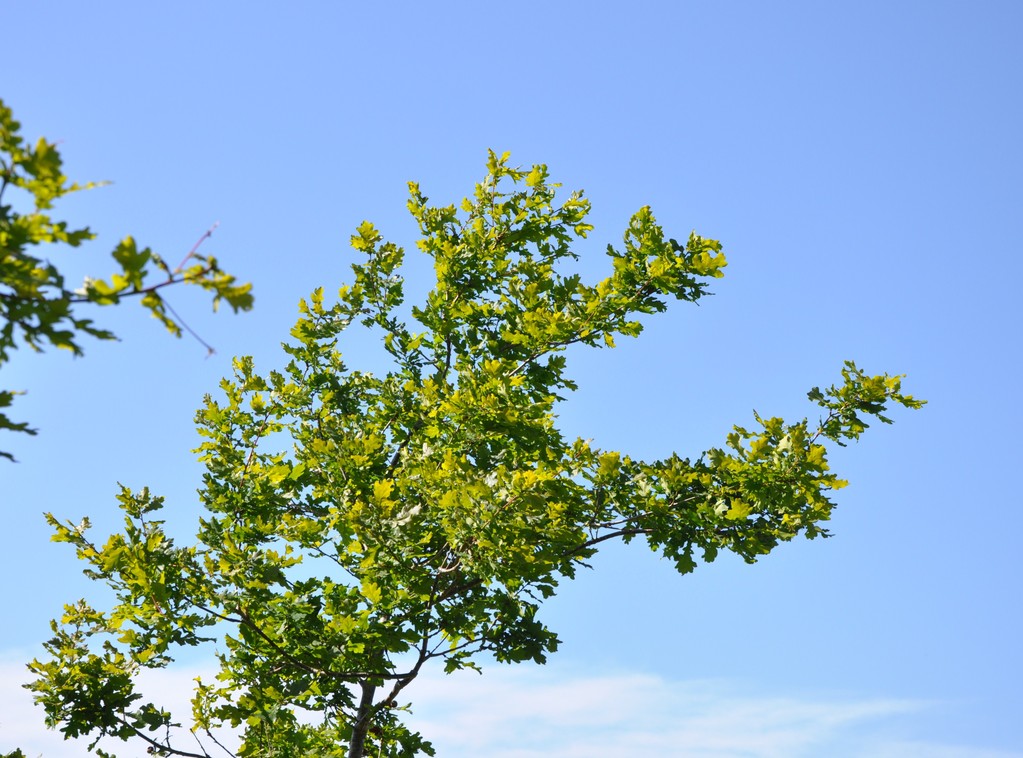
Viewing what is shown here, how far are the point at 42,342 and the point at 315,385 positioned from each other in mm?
8049

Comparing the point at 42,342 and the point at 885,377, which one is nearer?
the point at 42,342

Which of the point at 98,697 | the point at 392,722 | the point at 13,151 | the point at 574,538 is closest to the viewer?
the point at 13,151

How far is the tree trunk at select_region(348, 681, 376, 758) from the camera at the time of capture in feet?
39.9

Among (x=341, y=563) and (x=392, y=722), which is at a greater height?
(x=341, y=563)

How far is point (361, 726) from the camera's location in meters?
12.1

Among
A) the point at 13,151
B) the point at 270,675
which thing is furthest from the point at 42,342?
the point at 270,675

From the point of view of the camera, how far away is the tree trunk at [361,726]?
39.9 feet

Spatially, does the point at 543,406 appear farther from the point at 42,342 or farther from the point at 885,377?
the point at 42,342

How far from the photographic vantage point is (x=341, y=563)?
11.7 meters

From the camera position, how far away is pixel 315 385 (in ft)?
44.2

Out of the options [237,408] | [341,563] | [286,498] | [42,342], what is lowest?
[42,342]

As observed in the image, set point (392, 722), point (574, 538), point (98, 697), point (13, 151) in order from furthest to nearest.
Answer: point (392, 722), point (98, 697), point (574, 538), point (13, 151)

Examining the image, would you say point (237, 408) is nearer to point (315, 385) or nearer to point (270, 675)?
point (315, 385)

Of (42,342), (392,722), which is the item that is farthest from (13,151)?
(392,722)
